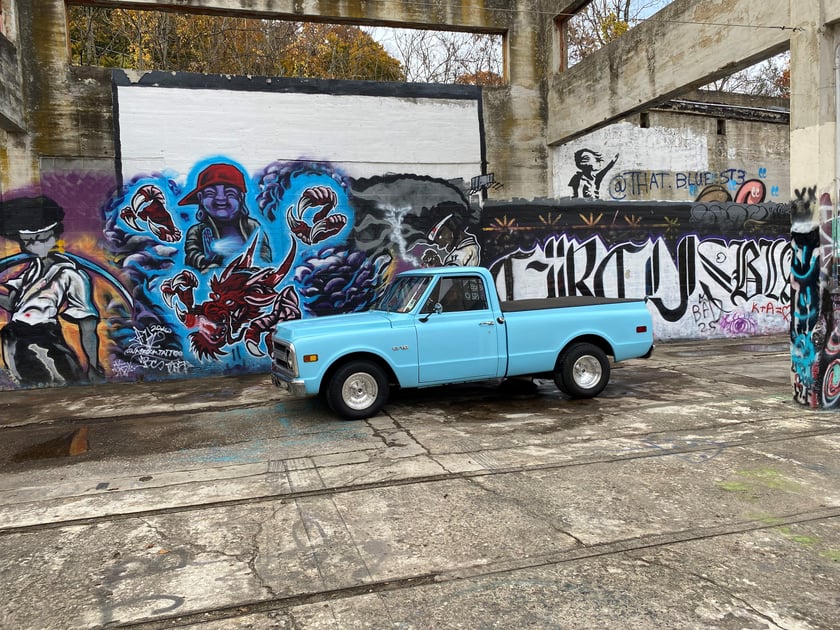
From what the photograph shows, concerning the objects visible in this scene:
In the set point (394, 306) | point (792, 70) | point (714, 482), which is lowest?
point (714, 482)

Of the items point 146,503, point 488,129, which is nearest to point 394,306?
point 146,503

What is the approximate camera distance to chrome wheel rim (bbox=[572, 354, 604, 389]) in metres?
8.26

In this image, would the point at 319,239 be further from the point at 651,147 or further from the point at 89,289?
the point at 651,147

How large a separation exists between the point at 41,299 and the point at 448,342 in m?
7.58

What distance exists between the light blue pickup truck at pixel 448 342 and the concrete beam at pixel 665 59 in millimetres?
4054

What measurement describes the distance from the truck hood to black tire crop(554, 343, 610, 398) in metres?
2.48

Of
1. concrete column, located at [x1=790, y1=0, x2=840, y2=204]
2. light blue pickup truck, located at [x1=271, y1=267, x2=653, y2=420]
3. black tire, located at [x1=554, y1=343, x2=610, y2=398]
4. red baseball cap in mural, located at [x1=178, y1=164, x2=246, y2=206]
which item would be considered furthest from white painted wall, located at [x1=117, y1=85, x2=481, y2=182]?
concrete column, located at [x1=790, y1=0, x2=840, y2=204]

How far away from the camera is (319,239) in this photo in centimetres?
1179

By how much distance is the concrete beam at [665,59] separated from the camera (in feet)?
27.9

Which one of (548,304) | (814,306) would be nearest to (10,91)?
(548,304)

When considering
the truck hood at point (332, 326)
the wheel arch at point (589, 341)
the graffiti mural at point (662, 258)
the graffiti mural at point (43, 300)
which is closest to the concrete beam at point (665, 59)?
the graffiti mural at point (662, 258)

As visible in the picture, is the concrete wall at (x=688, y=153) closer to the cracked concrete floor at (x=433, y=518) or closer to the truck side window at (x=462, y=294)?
the truck side window at (x=462, y=294)

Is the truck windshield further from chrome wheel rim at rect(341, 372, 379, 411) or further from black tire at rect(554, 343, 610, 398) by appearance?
black tire at rect(554, 343, 610, 398)

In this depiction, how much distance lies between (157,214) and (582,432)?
845cm
